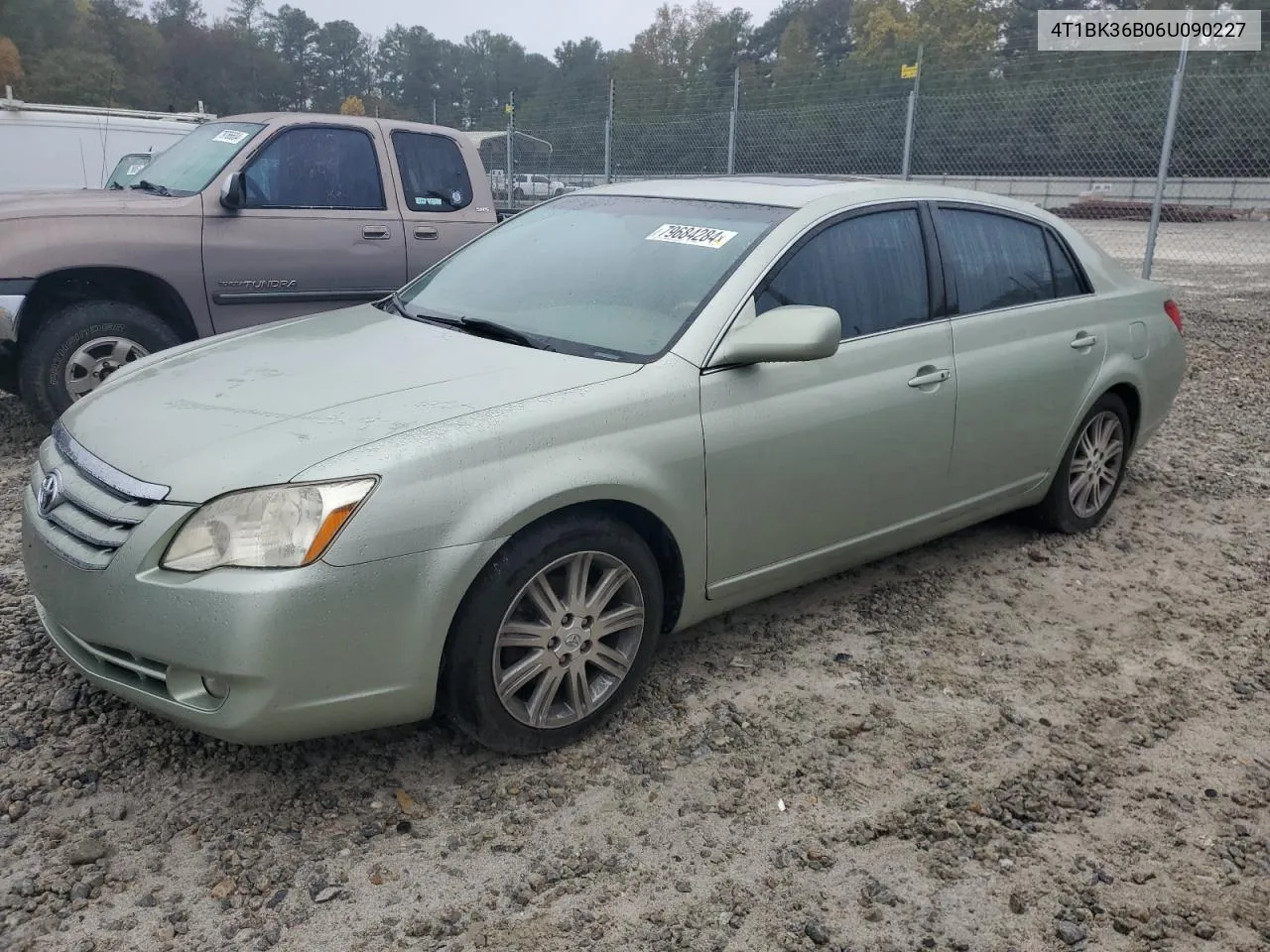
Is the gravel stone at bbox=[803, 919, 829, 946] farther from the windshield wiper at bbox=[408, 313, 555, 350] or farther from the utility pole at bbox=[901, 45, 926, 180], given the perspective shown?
the utility pole at bbox=[901, 45, 926, 180]

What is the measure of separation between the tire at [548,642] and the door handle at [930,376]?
4.27 ft

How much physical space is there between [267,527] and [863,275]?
2263mm

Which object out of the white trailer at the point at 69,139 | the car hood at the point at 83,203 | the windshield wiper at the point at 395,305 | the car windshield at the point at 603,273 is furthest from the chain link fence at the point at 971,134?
the windshield wiper at the point at 395,305

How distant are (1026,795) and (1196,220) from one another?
1937 cm

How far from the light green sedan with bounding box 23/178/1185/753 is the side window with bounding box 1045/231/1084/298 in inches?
0.6

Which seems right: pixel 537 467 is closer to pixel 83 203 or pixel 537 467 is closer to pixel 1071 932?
pixel 1071 932

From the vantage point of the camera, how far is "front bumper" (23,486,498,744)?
2.44 meters

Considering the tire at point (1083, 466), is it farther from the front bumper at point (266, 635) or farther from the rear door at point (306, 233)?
the rear door at point (306, 233)

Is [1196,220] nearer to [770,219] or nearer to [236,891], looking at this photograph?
[770,219]

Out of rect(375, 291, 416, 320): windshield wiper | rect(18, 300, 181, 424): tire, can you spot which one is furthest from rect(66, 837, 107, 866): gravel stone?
rect(18, 300, 181, 424): tire

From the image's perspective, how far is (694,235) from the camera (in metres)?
3.64

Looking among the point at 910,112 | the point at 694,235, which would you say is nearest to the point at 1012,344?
the point at 694,235

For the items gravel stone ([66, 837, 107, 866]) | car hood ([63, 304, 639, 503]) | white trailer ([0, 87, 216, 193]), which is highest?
white trailer ([0, 87, 216, 193])

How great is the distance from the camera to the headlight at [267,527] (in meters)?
2.48
